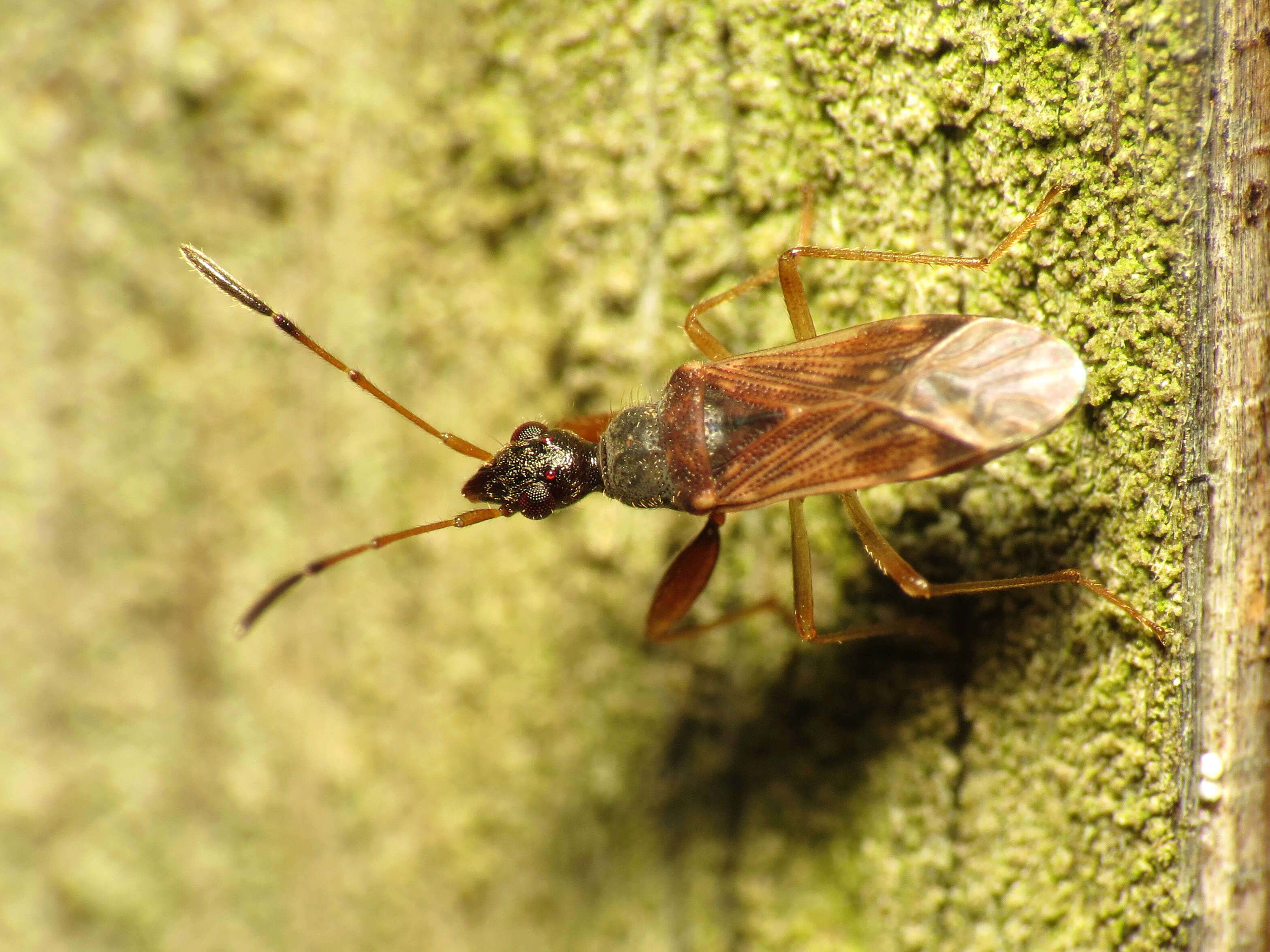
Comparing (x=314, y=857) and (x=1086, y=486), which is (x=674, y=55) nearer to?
(x=1086, y=486)

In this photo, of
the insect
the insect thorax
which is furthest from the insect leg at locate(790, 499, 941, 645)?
the insect thorax

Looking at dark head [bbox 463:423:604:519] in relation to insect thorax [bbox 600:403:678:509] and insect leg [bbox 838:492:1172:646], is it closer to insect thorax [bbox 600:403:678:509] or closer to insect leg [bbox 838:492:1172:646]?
insect thorax [bbox 600:403:678:509]

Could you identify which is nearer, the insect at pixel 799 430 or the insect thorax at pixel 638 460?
the insect at pixel 799 430

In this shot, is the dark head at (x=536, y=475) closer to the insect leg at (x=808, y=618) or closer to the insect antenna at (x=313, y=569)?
the insect antenna at (x=313, y=569)

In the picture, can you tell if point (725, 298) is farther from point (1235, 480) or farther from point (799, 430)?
point (1235, 480)

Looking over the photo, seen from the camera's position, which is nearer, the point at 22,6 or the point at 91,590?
the point at 22,6

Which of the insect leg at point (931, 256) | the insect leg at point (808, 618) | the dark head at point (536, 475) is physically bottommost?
the insect leg at point (808, 618)

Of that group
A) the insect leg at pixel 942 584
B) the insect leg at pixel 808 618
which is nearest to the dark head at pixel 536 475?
the insect leg at pixel 808 618

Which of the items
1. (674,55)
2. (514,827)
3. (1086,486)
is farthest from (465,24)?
(514,827)
